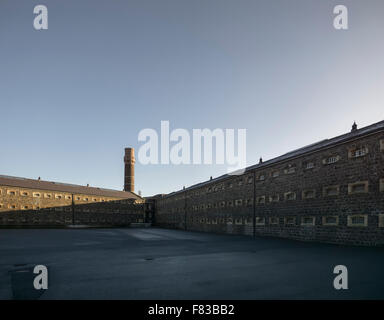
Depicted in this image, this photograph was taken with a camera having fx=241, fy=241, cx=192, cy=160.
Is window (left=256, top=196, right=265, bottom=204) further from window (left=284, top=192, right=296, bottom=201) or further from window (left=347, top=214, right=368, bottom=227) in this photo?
window (left=347, top=214, right=368, bottom=227)

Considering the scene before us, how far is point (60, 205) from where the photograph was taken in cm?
5172

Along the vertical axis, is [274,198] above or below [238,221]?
above

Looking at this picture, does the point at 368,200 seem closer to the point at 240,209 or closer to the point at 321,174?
the point at 321,174

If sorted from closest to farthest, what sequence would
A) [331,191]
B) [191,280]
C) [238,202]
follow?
1. [191,280]
2. [331,191]
3. [238,202]

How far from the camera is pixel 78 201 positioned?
54.8 meters

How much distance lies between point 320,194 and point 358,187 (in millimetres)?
3107

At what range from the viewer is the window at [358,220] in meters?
16.0

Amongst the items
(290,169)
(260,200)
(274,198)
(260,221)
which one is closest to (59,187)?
(260,200)

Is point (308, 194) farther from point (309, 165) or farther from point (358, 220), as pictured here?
point (358, 220)

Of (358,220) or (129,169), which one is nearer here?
(358,220)

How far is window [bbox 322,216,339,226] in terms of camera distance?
59.2 feet

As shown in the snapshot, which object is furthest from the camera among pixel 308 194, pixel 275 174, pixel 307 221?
pixel 275 174

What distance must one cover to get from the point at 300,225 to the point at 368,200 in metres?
6.28
